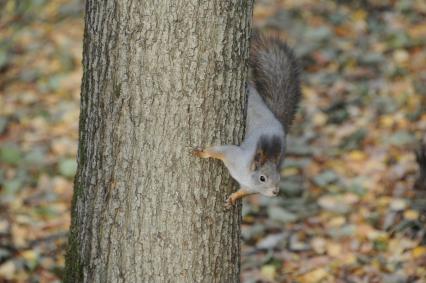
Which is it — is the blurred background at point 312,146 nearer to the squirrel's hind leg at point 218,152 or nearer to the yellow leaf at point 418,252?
the yellow leaf at point 418,252

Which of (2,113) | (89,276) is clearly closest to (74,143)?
(2,113)

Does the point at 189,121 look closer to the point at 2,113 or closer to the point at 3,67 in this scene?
the point at 2,113

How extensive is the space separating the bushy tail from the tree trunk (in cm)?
67

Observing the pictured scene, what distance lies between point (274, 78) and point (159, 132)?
3.34 feet

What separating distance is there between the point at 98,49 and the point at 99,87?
15 centimetres

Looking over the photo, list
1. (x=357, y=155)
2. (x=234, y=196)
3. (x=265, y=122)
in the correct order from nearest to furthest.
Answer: (x=234, y=196) → (x=265, y=122) → (x=357, y=155)

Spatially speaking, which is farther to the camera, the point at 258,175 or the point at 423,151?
the point at 423,151

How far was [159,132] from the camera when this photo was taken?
102 inches

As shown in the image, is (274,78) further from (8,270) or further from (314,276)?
(8,270)

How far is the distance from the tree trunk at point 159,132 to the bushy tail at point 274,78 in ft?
2.21

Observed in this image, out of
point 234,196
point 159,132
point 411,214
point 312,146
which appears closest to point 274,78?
point 234,196

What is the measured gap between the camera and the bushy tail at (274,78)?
340 cm

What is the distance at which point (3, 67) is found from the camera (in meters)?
7.42

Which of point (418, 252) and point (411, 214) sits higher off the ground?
point (411, 214)
